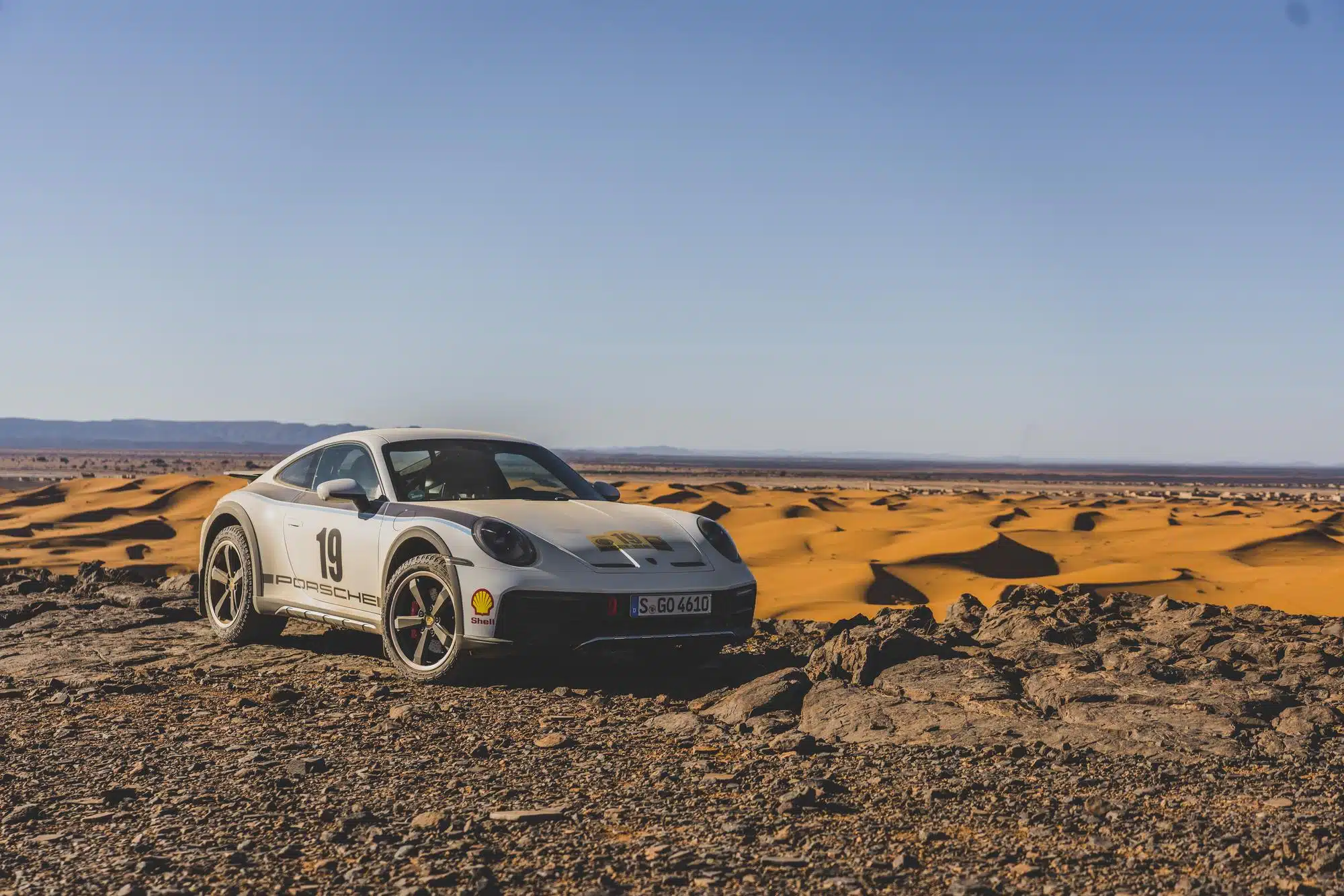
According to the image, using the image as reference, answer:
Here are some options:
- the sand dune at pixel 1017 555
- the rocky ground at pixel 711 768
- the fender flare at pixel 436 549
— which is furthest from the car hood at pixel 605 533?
the sand dune at pixel 1017 555

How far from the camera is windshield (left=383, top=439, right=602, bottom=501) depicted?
27.0ft

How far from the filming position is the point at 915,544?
19.0 m

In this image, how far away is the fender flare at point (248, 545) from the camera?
8.68m

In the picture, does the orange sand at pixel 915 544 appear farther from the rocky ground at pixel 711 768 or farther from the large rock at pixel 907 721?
the large rock at pixel 907 721

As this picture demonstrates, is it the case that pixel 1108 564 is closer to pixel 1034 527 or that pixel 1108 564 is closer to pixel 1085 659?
pixel 1034 527

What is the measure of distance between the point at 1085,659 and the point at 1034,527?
1681cm

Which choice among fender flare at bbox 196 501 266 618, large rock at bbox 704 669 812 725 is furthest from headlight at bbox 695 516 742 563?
fender flare at bbox 196 501 266 618

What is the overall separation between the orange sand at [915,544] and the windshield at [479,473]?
4.29 meters

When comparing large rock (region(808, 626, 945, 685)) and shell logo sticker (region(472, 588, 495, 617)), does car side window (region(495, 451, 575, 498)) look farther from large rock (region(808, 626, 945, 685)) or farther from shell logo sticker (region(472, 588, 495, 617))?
large rock (region(808, 626, 945, 685))

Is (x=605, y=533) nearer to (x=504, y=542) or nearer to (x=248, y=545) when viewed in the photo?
(x=504, y=542)

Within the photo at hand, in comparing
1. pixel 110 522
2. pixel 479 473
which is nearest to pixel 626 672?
pixel 479 473

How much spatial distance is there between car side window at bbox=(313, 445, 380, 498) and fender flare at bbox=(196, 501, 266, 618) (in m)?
0.63

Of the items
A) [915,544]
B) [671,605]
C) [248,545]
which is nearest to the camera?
[671,605]

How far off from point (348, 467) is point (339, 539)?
2.14 feet
